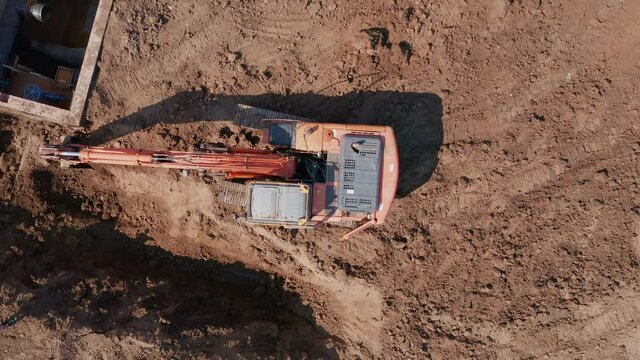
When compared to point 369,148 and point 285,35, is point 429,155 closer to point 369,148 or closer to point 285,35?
point 369,148

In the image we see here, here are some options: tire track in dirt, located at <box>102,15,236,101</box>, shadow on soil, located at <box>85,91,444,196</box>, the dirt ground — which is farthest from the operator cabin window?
shadow on soil, located at <box>85,91,444,196</box>

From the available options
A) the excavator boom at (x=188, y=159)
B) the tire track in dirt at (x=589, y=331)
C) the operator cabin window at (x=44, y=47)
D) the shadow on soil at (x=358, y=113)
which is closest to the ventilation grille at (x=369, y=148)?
the shadow on soil at (x=358, y=113)

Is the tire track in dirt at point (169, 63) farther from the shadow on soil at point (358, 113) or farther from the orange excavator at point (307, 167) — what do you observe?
the orange excavator at point (307, 167)

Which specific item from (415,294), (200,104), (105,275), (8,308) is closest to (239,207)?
(200,104)

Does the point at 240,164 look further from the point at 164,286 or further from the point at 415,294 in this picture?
the point at 415,294

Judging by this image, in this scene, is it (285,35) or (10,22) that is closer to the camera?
(285,35)

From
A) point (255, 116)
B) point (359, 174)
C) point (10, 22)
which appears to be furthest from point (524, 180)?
point (10, 22)
